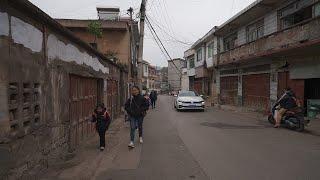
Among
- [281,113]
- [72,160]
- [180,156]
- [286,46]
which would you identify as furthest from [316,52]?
[72,160]

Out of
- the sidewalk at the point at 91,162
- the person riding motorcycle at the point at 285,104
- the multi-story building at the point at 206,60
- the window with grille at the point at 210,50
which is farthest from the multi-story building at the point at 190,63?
the sidewalk at the point at 91,162

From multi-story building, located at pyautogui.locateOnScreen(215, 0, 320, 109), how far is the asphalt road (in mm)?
5963

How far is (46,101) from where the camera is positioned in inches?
281

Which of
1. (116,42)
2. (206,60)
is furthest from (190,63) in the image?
(116,42)

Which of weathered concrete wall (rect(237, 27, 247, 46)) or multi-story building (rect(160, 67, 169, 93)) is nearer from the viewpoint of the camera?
weathered concrete wall (rect(237, 27, 247, 46))

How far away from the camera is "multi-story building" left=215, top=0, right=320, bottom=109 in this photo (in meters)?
18.0

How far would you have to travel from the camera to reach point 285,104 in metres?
15.2

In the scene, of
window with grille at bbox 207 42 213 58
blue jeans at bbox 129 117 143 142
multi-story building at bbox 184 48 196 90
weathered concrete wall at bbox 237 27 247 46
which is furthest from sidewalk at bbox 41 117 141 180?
multi-story building at bbox 184 48 196 90

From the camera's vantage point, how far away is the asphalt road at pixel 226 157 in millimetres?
7115

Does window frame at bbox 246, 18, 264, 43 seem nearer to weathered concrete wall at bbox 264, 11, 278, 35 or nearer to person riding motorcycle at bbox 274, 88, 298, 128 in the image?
weathered concrete wall at bbox 264, 11, 278, 35

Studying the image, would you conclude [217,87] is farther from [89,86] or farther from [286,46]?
[89,86]

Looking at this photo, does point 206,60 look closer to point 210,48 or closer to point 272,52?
point 210,48

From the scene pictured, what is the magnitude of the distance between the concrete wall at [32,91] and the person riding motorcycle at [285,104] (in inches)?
352

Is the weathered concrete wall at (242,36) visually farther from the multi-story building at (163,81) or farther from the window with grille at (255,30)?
the multi-story building at (163,81)
